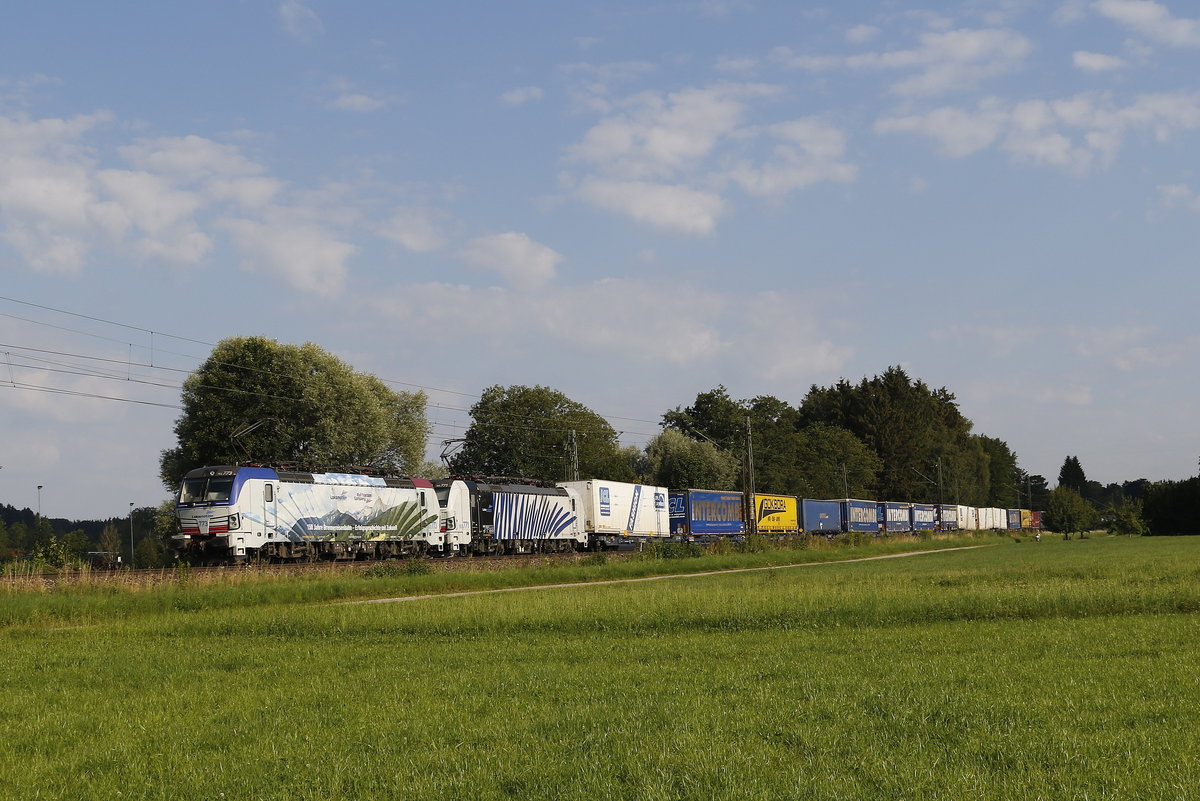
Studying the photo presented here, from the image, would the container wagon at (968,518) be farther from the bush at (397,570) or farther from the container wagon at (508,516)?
the bush at (397,570)

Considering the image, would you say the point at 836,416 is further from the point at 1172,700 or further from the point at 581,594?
the point at 1172,700

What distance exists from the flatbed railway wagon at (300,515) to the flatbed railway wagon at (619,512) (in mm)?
11018

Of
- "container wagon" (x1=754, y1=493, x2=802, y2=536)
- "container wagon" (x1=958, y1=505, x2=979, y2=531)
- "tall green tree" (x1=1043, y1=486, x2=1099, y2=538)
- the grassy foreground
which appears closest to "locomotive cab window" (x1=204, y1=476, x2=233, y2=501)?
the grassy foreground

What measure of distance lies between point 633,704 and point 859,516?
79343mm

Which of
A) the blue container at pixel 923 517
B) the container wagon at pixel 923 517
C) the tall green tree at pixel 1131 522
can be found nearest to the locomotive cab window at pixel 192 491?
the container wagon at pixel 923 517

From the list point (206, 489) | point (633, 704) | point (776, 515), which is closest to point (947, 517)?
point (776, 515)

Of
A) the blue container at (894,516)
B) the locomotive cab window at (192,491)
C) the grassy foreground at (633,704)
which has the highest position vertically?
the locomotive cab window at (192,491)

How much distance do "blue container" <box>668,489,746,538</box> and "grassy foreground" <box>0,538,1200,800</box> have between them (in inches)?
1702

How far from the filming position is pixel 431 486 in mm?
49156

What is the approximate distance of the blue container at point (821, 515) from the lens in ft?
249

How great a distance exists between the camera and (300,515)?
4056 cm

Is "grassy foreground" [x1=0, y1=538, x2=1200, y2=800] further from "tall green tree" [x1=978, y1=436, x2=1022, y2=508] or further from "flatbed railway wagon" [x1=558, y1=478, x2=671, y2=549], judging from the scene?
"tall green tree" [x1=978, y1=436, x2=1022, y2=508]

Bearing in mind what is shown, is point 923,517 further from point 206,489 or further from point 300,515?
point 206,489

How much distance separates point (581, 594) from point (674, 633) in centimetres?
918
